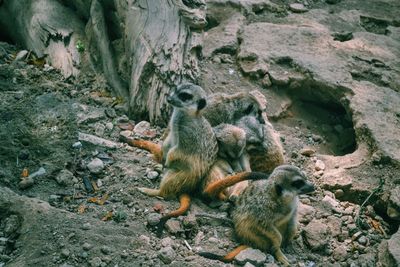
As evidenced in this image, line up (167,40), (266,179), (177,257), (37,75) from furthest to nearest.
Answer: (37,75), (167,40), (266,179), (177,257)

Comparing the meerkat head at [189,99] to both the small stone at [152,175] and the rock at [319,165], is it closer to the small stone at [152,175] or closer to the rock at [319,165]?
the small stone at [152,175]

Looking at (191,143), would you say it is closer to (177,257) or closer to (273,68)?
(177,257)

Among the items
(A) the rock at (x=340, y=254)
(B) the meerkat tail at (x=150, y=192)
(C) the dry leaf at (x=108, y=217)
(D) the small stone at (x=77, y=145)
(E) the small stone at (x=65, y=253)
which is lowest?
(A) the rock at (x=340, y=254)

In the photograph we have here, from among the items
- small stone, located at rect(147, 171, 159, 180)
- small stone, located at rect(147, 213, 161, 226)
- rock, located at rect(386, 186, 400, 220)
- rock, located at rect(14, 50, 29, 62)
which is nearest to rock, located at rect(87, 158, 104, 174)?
small stone, located at rect(147, 171, 159, 180)

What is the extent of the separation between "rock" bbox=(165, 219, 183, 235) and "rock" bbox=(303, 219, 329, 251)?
2.66ft

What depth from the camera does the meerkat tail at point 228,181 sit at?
3.55 meters

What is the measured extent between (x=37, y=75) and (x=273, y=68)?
2.05 m

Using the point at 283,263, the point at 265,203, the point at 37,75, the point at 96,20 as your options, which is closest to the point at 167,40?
the point at 96,20

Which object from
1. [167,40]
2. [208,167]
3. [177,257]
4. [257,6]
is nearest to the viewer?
[177,257]

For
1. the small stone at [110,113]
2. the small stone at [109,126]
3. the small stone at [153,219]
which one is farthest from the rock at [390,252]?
the small stone at [110,113]

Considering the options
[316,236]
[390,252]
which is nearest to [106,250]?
[316,236]

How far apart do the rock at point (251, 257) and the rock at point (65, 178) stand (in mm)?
1197

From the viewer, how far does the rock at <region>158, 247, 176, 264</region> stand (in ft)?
10.3

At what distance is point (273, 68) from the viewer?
5.04 metres
